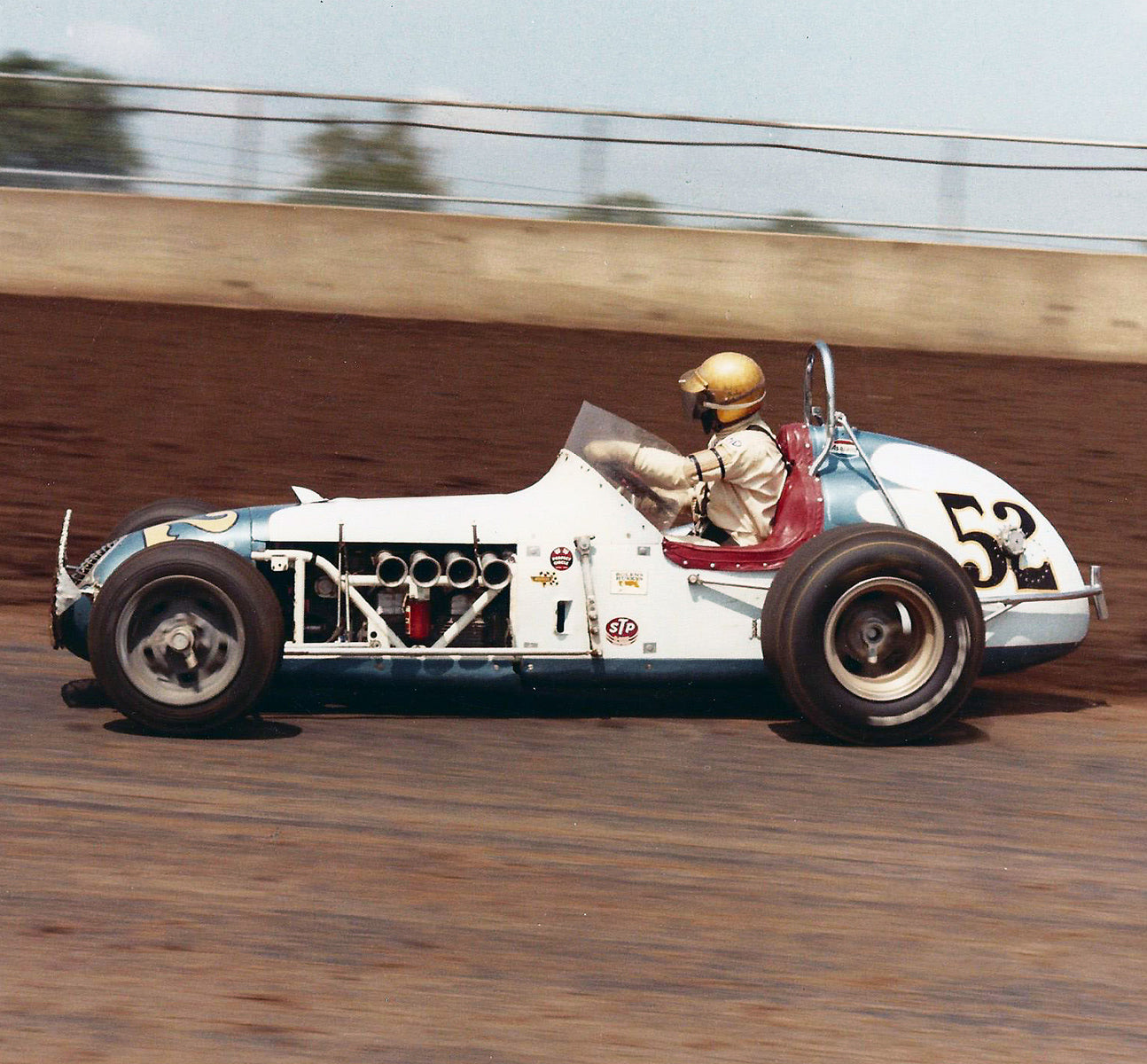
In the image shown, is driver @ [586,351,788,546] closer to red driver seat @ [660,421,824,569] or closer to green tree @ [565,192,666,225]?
red driver seat @ [660,421,824,569]

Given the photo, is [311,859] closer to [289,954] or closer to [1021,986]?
[289,954]

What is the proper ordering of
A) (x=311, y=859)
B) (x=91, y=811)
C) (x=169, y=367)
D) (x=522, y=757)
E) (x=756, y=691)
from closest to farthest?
(x=311, y=859), (x=91, y=811), (x=522, y=757), (x=756, y=691), (x=169, y=367)

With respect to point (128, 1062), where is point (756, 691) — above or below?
above

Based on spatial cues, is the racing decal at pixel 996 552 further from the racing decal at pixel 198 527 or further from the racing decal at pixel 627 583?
the racing decal at pixel 198 527

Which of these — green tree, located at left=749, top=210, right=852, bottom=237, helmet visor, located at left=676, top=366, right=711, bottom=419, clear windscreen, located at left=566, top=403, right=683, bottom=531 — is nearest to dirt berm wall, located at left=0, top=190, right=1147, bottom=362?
green tree, located at left=749, top=210, right=852, bottom=237

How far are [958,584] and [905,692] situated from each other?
0.48 m

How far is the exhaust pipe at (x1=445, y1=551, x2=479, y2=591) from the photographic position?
6.14 meters

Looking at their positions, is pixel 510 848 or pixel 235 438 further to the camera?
pixel 235 438

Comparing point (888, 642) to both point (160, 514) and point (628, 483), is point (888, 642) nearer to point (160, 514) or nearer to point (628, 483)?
point (628, 483)

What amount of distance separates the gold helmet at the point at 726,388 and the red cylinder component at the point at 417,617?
1456 mm

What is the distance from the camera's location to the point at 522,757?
19.2ft

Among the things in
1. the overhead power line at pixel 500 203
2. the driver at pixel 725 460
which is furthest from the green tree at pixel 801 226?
the driver at pixel 725 460

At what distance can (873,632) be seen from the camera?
20.2 ft

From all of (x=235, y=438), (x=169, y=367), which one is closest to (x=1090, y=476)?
(x=235, y=438)
